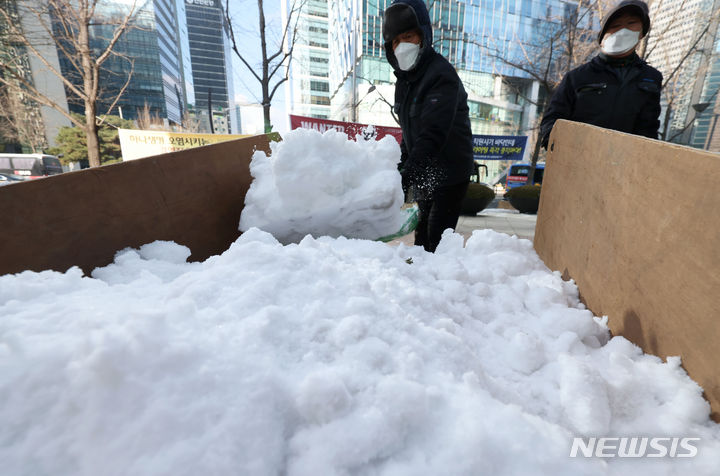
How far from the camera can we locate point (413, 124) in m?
2.29

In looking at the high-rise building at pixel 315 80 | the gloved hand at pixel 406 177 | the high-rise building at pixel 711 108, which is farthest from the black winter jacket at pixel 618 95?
the high-rise building at pixel 315 80

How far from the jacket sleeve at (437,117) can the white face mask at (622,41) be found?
1.21m

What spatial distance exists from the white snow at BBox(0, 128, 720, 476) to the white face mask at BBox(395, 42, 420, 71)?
174cm

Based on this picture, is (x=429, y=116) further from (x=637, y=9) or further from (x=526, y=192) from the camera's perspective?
(x=526, y=192)

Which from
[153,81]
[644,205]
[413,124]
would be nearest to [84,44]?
[413,124]

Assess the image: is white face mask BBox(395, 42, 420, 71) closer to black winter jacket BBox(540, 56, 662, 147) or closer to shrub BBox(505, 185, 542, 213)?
black winter jacket BBox(540, 56, 662, 147)

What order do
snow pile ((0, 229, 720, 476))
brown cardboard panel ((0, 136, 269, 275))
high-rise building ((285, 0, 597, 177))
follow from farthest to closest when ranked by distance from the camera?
high-rise building ((285, 0, 597, 177)) → brown cardboard panel ((0, 136, 269, 275)) → snow pile ((0, 229, 720, 476))

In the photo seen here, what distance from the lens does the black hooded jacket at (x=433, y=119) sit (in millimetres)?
2064

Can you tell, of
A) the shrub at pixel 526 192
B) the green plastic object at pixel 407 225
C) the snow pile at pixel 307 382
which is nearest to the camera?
the snow pile at pixel 307 382

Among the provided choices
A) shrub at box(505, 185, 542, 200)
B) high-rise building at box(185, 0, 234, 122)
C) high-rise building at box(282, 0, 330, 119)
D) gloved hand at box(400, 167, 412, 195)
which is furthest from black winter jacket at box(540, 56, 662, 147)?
high-rise building at box(185, 0, 234, 122)

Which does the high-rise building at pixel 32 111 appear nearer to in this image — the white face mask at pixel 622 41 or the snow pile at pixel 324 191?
the snow pile at pixel 324 191

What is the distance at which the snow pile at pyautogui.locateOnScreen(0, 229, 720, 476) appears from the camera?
56 cm

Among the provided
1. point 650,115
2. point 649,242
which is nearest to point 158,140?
point 650,115

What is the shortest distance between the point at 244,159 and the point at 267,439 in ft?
5.87
